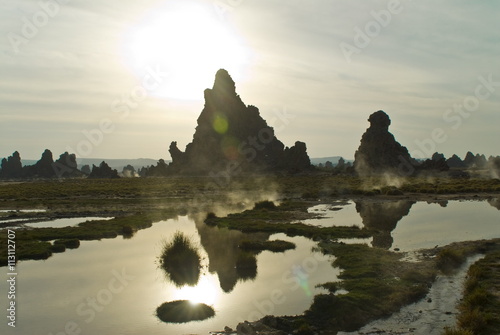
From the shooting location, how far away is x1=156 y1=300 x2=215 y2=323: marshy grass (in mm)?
17219

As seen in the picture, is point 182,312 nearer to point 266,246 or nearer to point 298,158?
point 266,246

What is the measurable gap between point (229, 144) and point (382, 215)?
480ft

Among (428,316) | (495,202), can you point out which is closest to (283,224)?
(428,316)

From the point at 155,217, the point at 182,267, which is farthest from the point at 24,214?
the point at 182,267

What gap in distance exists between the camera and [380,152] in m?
140

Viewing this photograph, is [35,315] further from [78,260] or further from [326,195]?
[326,195]

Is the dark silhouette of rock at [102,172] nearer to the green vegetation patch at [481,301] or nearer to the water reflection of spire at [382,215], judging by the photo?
the water reflection of spire at [382,215]

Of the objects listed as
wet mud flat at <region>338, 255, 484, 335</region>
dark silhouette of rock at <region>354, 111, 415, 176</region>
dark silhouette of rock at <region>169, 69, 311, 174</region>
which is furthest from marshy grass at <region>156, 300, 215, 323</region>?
dark silhouette of rock at <region>169, 69, 311, 174</region>

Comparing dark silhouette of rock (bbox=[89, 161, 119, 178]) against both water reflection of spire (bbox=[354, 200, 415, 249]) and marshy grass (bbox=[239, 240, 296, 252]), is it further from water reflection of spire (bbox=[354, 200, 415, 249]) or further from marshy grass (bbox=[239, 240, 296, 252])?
marshy grass (bbox=[239, 240, 296, 252])

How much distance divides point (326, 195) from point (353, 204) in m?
12.3

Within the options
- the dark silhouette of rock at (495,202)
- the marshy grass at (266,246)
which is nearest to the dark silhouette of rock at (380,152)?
the dark silhouette of rock at (495,202)

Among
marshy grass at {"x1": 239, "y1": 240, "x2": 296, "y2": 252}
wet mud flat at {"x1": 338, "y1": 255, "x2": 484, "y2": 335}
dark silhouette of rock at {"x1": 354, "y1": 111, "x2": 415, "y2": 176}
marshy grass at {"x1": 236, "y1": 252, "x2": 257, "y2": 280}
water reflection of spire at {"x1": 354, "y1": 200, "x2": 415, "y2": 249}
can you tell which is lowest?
wet mud flat at {"x1": 338, "y1": 255, "x2": 484, "y2": 335}

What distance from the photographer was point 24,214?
51094 millimetres

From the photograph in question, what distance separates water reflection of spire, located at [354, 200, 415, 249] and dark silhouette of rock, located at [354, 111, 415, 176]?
256 feet
